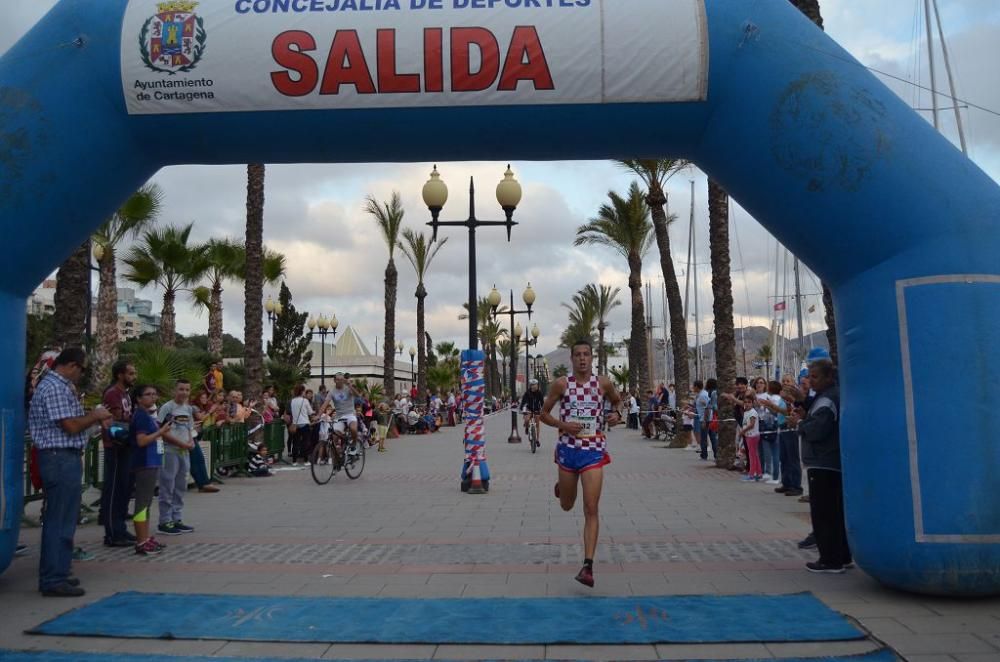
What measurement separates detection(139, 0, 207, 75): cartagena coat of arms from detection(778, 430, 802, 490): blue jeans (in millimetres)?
9027

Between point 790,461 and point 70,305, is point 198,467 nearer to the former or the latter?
point 70,305

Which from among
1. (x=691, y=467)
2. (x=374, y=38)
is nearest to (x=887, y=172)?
(x=374, y=38)

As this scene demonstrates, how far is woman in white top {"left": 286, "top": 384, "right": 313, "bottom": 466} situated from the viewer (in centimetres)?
1769

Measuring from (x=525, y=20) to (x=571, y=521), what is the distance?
5438mm

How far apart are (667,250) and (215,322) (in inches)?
778

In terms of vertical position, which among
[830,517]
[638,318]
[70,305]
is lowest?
[830,517]

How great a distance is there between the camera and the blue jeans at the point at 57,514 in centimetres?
634

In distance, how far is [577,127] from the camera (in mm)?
6934

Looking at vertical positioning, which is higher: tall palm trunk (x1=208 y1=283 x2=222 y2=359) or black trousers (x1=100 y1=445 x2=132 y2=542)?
tall palm trunk (x1=208 y1=283 x2=222 y2=359)

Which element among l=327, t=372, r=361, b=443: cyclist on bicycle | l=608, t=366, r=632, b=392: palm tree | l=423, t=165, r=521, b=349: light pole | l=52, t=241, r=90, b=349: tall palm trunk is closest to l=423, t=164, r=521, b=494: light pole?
l=423, t=165, r=521, b=349: light pole

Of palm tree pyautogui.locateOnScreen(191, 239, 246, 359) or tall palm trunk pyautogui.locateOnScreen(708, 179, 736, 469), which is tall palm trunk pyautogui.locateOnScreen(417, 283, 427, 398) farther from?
tall palm trunk pyautogui.locateOnScreen(708, 179, 736, 469)

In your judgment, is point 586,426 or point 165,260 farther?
point 165,260

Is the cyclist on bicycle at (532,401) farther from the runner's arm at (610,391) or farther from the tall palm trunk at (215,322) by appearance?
the tall palm trunk at (215,322)

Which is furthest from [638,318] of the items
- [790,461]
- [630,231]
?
[790,461]
